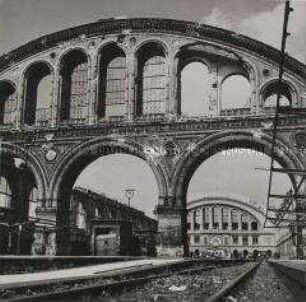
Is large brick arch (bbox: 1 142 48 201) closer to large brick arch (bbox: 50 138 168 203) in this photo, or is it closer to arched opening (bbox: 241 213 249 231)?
large brick arch (bbox: 50 138 168 203)

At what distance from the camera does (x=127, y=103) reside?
26.2m

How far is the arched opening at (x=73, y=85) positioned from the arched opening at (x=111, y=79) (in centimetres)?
86

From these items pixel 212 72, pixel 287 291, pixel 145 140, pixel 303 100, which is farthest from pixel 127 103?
pixel 287 291

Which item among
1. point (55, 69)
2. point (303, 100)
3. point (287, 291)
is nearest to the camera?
point (287, 291)

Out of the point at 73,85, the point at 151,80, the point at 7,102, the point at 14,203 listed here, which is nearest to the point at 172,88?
the point at 151,80

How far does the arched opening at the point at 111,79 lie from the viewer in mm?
27219

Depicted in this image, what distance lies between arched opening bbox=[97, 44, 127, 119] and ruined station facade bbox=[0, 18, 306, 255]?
55 mm

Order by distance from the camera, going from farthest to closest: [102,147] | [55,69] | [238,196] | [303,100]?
[238,196] → [55,69] → [102,147] → [303,100]

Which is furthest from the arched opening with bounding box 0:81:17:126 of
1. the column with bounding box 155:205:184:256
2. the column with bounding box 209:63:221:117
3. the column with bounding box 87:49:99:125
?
the column with bounding box 209:63:221:117

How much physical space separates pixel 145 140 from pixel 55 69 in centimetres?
641

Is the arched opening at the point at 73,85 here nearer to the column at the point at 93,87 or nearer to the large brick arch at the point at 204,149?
the column at the point at 93,87

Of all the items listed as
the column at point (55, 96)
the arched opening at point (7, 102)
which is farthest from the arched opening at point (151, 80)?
the arched opening at point (7, 102)

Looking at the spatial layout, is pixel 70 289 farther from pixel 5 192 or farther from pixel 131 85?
pixel 5 192

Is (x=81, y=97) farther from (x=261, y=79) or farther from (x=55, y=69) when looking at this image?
(x=261, y=79)
